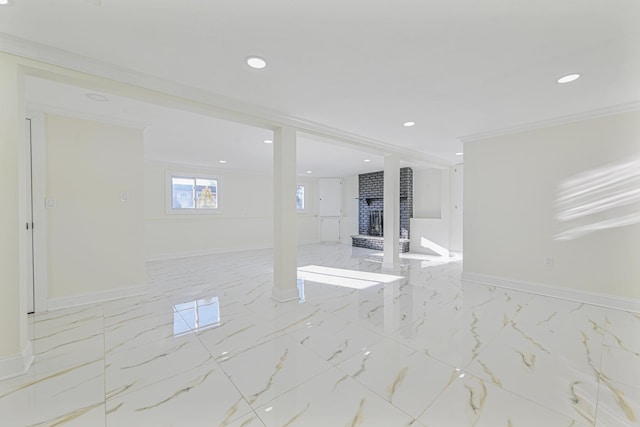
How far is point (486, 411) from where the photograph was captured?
5.04 ft

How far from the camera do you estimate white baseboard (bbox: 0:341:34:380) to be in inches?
71.9

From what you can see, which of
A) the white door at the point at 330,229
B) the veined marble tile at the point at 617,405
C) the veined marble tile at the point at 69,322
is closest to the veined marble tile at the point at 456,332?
the veined marble tile at the point at 617,405

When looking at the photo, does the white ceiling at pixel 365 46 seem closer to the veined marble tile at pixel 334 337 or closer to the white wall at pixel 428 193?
the veined marble tile at pixel 334 337

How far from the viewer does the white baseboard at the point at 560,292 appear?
3.07 m

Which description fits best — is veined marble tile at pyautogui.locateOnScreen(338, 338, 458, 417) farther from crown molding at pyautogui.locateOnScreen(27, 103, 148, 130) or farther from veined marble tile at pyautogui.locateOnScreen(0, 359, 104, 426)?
crown molding at pyautogui.locateOnScreen(27, 103, 148, 130)

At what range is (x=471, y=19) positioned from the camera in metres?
1.65

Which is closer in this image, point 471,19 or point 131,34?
point 471,19

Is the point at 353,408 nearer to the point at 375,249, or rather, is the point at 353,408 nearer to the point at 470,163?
the point at 470,163

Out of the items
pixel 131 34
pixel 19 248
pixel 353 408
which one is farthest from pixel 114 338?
pixel 131 34

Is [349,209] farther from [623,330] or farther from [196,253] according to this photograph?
[623,330]

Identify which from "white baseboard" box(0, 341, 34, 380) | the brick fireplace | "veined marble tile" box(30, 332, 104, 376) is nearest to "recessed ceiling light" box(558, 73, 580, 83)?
"veined marble tile" box(30, 332, 104, 376)

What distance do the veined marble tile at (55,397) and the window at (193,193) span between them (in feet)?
17.8

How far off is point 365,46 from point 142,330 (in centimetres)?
325

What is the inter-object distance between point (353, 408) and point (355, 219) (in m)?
7.71
